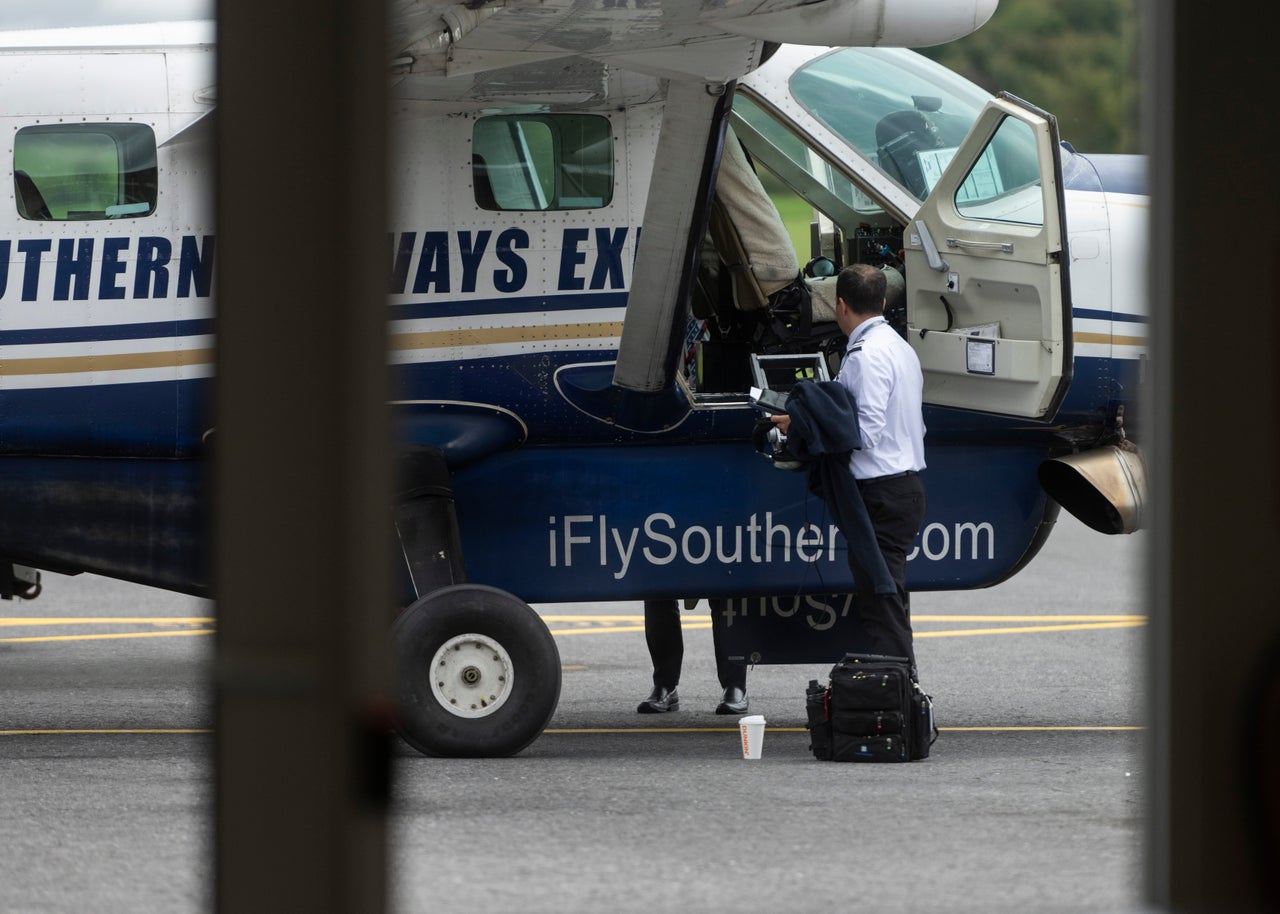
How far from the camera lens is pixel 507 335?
7820mm

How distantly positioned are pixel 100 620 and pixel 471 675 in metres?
6.62

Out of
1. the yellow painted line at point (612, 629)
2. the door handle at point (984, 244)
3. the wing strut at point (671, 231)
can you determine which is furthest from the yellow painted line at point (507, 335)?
the yellow painted line at point (612, 629)

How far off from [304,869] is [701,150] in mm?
5792

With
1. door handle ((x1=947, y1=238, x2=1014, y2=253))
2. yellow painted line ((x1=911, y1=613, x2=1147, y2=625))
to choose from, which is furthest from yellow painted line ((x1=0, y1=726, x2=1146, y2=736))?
yellow painted line ((x1=911, y1=613, x2=1147, y2=625))

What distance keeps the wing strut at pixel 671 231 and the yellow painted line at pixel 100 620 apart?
628 centimetres

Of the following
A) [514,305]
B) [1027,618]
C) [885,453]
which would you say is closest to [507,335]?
[514,305]

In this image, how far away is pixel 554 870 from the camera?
5.50 metres

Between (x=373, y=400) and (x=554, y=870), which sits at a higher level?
(x=373, y=400)

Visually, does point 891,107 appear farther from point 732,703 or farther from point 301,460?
point 301,460

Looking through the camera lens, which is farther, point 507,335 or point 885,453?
point 507,335

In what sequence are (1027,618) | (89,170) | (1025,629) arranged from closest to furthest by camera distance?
(89,170) → (1025,629) → (1027,618)

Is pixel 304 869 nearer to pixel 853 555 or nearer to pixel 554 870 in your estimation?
pixel 554 870

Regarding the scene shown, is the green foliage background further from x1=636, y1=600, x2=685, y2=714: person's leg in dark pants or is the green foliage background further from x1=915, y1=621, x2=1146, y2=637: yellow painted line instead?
x1=636, y1=600, x2=685, y2=714: person's leg in dark pants

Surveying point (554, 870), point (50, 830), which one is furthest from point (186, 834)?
point (554, 870)
